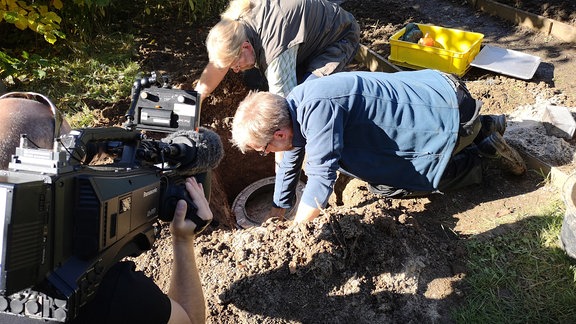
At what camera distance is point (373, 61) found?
6098 millimetres

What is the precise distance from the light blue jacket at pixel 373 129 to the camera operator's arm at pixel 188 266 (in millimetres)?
1021

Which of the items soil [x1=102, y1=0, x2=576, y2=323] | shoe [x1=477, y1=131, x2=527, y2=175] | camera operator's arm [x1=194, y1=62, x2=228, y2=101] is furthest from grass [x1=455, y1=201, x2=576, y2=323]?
camera operator's arm [x1=194, y1=62, x2=228, y2=101]

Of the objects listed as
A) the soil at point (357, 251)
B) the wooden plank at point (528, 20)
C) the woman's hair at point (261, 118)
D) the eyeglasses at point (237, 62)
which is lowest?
the soil at point (357, 251)

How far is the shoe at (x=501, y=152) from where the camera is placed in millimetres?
3871

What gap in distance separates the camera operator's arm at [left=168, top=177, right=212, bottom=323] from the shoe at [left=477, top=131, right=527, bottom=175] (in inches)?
101

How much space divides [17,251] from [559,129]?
439 cm

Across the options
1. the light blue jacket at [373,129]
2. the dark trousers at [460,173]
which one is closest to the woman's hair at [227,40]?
the light blue jacket at [373,129]

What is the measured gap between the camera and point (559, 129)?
4.38 meters

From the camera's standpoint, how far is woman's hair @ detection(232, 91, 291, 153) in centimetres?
304

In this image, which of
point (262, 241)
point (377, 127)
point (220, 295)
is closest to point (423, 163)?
point (377, 127)

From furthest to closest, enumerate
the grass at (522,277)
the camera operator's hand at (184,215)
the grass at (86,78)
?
the grass at (86,78) → the grass at (522,277) → the camera operator's hand at (184,215)

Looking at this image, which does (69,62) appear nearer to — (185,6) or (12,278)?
(185,6)

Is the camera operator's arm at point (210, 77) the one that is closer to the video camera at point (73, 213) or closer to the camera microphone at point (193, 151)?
the camera microphone at point (193, 151)

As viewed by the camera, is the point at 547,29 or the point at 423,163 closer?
the point at 423,163
